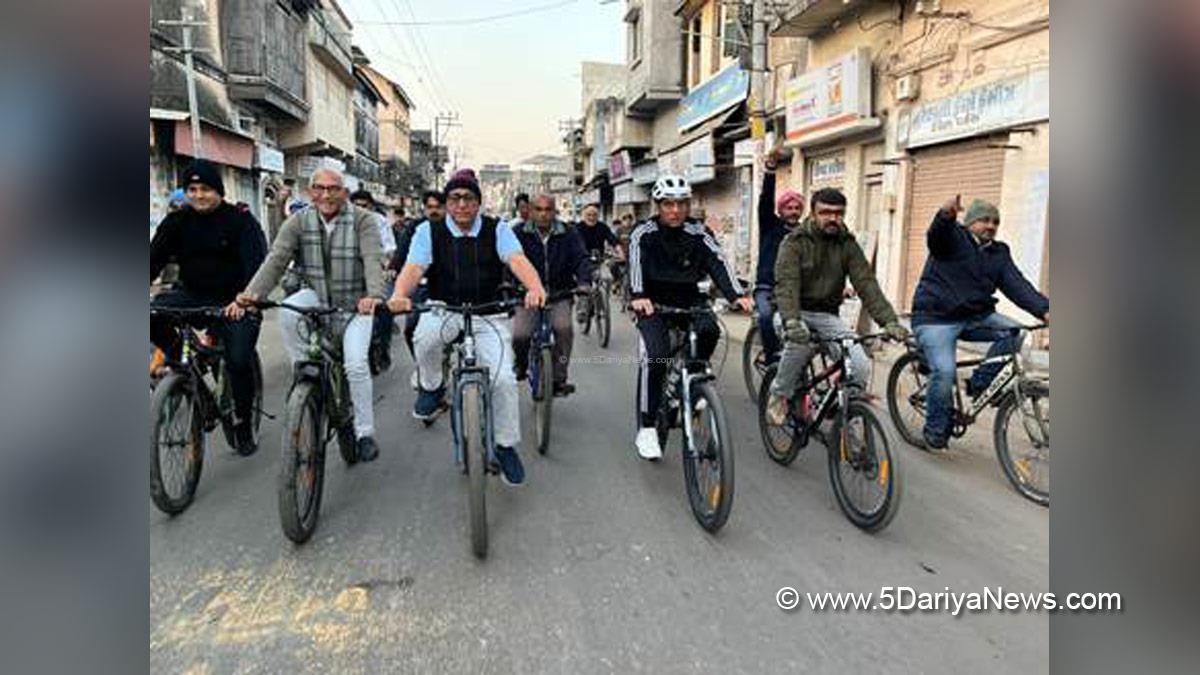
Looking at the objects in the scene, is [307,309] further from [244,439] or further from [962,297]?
[962,297]

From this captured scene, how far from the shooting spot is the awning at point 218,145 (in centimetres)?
1731

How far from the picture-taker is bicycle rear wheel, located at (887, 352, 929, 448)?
17.5 ft

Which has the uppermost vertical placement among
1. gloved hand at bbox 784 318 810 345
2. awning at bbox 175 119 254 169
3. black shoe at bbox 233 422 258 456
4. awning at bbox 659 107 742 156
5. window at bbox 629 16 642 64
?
window at bbox 629 16 642 64

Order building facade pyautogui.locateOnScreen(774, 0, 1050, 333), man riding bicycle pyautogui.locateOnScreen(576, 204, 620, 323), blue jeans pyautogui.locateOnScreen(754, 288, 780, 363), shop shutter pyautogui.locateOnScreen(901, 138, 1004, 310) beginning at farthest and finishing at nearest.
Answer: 1. man riding bicycle pyautogui.locateOnScreen(576, 204, 620, 323)
2. shop shutter pyautogui.locateOnScreen(901, 138, 1004, 310)
3. building facade pyautogui.locateOnScreen(774, 0, 1050, 333)
4. blue jeans pyautogui.locateOnScreen(754, 288, 780, 363)

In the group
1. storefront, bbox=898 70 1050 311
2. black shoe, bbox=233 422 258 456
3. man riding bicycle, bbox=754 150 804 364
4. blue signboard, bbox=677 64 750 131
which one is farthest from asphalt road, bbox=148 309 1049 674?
blue signboard, bbox=677 64 750 131

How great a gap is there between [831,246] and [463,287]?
2424 millimetres

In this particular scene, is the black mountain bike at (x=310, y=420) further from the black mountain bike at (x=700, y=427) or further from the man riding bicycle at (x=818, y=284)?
the man riding bicycle at (x=818, y=284)

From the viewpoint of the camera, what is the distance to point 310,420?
3.75 metres

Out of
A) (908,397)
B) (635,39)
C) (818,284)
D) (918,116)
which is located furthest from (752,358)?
(635,39)

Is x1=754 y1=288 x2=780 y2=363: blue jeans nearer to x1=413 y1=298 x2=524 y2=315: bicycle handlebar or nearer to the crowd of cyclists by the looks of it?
the crowd of cyclists

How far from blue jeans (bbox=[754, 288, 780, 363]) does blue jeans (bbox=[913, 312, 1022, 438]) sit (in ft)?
4.41

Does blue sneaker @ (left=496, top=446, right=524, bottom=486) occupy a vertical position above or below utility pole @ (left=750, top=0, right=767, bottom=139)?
below

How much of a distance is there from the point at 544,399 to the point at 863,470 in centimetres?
240

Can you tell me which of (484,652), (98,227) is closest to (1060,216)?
(98,227)
